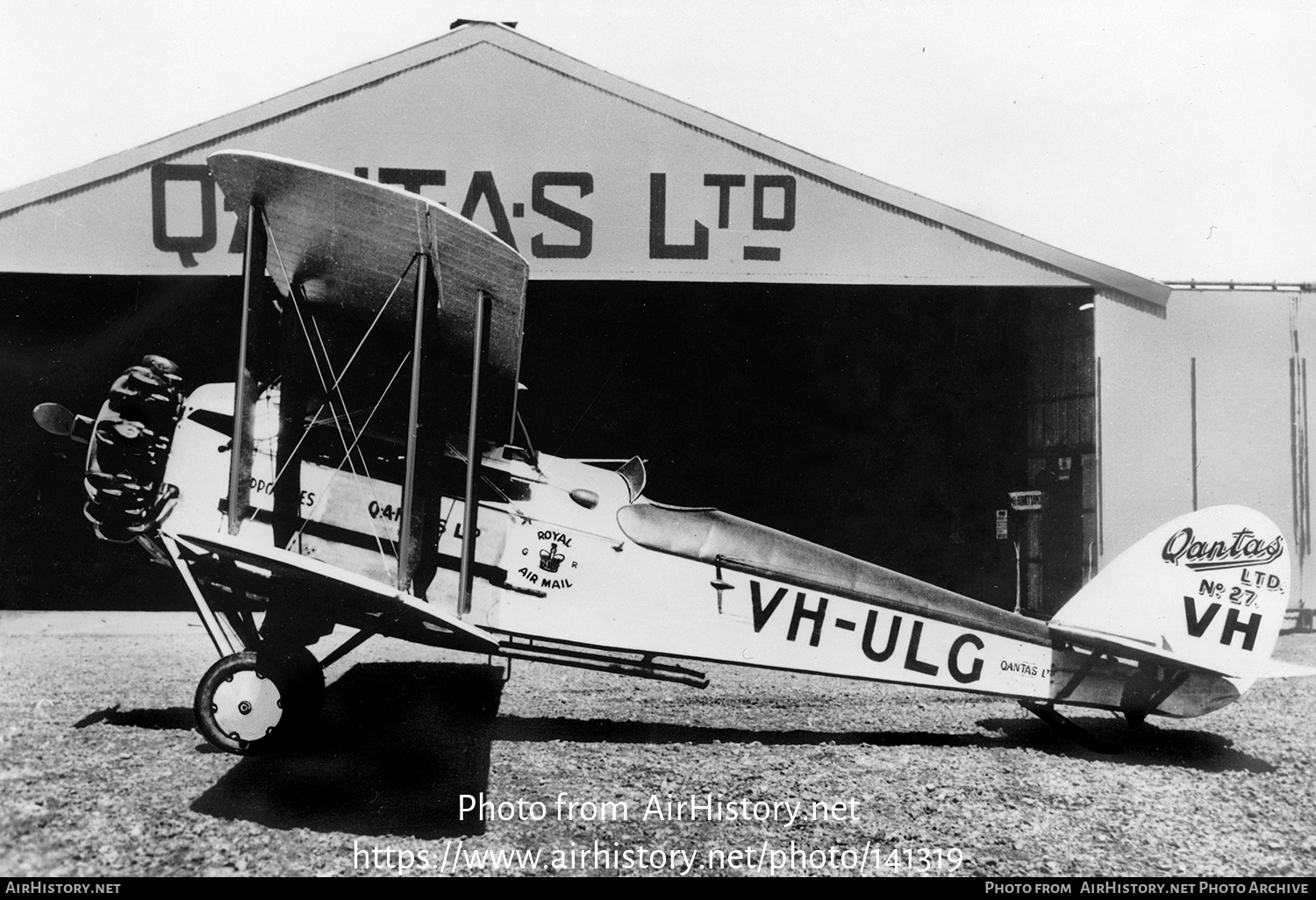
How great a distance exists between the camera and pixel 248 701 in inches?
140

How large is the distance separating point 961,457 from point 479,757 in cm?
439

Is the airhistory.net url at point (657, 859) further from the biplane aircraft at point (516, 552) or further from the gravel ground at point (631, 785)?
the biplane aircraft at point (516, 552)

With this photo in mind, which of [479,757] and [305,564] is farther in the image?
[479,757]

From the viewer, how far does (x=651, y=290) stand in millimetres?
5824

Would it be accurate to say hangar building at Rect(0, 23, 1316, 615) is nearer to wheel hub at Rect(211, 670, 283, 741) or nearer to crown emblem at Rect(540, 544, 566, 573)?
crown emblem at Rect(540, 544, 566, 573)

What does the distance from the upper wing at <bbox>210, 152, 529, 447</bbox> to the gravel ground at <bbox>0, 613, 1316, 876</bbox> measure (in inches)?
84.5

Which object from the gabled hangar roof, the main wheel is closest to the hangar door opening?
the gabled hangar roof

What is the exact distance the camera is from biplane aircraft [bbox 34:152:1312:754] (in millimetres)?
3859

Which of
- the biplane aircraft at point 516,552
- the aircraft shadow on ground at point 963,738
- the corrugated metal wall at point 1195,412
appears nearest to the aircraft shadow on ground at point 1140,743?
the aircraft shadow on ground at point 963,738

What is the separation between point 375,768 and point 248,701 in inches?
26.6
